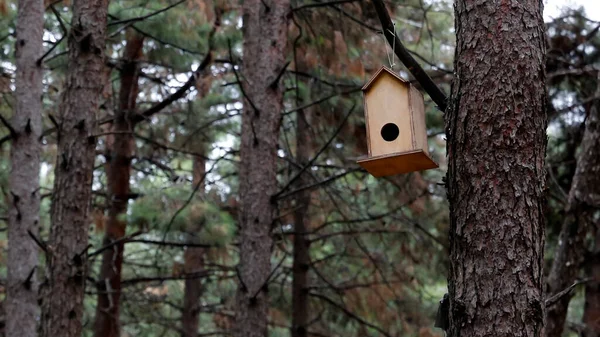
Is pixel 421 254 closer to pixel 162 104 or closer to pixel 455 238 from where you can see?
pixel 162 104

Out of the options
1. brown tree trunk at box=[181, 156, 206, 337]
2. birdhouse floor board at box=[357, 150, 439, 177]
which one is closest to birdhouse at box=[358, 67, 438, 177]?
birdhouse floor board at box=[357, 150, 439, 177]

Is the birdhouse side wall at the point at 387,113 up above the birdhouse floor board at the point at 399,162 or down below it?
above

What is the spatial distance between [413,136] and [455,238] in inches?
26.9

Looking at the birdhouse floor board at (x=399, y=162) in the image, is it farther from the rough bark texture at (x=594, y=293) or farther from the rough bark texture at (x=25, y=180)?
the rough bark texture at (x=594, y=293)

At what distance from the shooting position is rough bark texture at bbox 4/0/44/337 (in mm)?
6766

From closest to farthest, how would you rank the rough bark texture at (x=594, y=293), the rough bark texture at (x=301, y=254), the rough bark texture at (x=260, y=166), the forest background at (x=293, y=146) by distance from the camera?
1. the rough bark texture at (x=260, y=166)
2. the forest background at (x=293, y=146)
3. the rough bark texture at (x=594, y=293)
4. the rough bark texture at (x=301, y=254)

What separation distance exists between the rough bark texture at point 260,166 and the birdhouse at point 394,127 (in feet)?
8.06

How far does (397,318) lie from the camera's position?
1071 centimetres

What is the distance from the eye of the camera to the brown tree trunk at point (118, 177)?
29.7 ft

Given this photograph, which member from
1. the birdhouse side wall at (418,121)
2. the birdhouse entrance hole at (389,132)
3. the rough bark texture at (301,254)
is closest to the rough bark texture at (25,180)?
the rough bark texture at (301,254)

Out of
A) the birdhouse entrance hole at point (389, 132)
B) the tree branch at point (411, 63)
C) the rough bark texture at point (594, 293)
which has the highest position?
the tree branch at point (411, 63)

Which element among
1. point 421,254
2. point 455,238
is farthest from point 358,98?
point 455,238

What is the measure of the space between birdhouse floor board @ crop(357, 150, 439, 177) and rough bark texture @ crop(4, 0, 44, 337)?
3.96 m

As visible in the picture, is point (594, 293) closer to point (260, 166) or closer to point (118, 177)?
point (260, 166)
